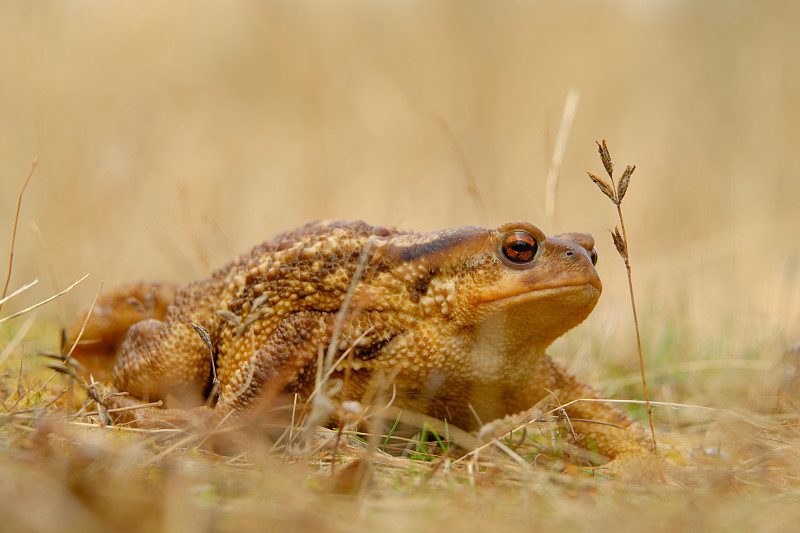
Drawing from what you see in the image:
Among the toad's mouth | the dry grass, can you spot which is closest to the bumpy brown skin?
Result: the toad's mouth

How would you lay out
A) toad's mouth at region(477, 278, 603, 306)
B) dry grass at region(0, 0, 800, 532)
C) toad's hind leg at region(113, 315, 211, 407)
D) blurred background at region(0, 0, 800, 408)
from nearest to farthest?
dry grass at region(0, 0, 800, 532) → toad's mouth at region(477, 278, 603, 306) → toad's hind leg at region(113, 315, 211, 407) → blurred background at region(0, 0, 800, 408)

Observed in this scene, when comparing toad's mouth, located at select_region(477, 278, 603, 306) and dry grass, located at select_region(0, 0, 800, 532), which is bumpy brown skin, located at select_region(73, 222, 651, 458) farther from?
dry grass, located at select_region(0, 0, 800, 532)

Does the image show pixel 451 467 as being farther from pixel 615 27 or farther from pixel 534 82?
pixel 615 27

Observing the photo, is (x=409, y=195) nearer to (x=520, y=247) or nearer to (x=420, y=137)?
(x=420, y=137)

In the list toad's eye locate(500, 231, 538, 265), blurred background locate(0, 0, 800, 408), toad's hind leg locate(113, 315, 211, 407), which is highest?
blurred background locate(0, 0, 800, 408)

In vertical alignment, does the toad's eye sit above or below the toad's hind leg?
above

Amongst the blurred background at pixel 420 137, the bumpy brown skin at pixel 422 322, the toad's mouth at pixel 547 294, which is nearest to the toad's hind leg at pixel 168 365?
the bumpy brown skin at pixel 422 322

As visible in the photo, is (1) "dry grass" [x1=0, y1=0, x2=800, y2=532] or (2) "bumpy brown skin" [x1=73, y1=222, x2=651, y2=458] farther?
(2) "bumpy brown skin" [x1=73, y1=222, x2=651, y2=458]

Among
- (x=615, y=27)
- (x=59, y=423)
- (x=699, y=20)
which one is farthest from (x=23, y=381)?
(x=699, y=20)
